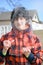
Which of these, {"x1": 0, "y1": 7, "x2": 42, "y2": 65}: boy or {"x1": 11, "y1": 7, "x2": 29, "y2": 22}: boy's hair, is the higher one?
{"x1": 11, "y1": 7, "x2": 29, "y2": 22}: boy's hair

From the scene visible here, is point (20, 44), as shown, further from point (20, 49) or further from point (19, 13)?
point (19, 13)

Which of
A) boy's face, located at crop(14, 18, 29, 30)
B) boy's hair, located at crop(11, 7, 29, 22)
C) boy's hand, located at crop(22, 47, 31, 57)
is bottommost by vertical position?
boy's hand, located at crop(22, 47, 31, 57)

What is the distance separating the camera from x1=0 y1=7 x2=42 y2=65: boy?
167cm

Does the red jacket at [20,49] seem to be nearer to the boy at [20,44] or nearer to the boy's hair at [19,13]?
the boy at [20,44]

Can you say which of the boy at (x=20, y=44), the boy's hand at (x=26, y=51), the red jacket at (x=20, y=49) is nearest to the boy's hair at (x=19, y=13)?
the boy at (x=20, y=44)

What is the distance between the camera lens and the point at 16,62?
1679 millimetres

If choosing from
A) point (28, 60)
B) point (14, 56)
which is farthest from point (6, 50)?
point (28, 60)

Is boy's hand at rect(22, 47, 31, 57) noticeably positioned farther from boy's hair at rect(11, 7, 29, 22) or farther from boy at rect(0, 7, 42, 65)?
boy's hair at rect(11, 7, 29, 22)

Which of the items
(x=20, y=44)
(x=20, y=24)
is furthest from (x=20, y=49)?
(x=20, y=24)

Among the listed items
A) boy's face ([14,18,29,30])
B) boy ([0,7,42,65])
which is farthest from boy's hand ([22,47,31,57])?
boy's face ([14,18,29,30])

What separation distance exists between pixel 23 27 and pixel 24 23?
0.11 feet

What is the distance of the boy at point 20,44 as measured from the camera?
5.47 ft

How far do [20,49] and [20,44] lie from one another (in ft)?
0.12

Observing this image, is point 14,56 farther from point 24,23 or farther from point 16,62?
point 24,23
